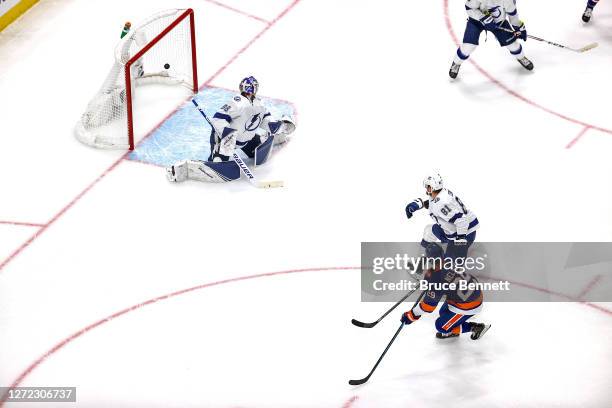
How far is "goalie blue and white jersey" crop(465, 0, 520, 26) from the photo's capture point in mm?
9352

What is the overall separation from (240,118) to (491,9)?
6.98 ft

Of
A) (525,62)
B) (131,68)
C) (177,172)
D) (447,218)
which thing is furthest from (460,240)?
(131,68)

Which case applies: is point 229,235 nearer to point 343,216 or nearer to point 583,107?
point 343,216

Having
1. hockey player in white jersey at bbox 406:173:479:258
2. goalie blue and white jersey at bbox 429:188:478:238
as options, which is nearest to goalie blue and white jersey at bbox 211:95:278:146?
hockey player in white jersey at bbox 406:173:479:258

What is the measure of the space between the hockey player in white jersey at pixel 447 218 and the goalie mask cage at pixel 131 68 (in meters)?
2.57

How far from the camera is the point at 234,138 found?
8.70m

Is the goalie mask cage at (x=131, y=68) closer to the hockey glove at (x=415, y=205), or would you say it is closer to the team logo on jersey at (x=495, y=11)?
the team logo on jersey at (x=495, y=11)

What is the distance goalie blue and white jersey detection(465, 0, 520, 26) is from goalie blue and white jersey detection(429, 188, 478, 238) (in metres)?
2.42

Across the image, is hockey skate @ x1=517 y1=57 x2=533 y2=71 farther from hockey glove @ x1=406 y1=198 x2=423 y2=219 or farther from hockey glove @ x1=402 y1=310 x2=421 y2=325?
hockey glove @ x1=402 y1=310 x2=421 y2=325

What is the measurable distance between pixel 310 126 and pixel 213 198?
1.11 m

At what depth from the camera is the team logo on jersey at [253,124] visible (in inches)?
344

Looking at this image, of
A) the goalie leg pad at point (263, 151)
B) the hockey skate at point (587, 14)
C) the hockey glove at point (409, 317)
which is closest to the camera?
the hockey glove at point (409, 317)

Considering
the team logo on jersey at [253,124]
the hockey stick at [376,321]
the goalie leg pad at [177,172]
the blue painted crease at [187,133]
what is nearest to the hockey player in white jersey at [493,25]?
the blue painted crease at [187,133]

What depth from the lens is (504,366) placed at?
7.30m
